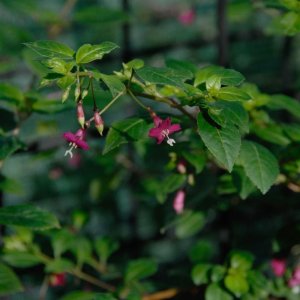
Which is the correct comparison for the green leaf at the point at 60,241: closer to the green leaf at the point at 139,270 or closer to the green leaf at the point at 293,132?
the green leaf at the point at 139,270

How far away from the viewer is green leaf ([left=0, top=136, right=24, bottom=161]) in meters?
1.30

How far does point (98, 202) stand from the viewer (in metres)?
2.63

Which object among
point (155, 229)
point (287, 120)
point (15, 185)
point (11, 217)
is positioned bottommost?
point (155, 229)

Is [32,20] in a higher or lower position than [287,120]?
higher

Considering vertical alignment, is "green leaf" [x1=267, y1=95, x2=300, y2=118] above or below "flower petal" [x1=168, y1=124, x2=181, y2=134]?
below

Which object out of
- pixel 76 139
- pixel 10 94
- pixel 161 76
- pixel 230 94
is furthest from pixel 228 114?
pixel 10 94

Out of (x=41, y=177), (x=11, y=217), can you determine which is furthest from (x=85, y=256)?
(x=41, y=177)

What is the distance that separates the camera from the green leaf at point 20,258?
5.23ft

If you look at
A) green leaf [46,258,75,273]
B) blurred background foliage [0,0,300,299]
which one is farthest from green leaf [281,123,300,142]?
green leaf [46,258,75,273]

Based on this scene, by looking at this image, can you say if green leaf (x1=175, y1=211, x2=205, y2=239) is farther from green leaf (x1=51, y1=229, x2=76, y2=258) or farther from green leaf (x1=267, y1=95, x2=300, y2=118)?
green leaf (x1=267, y1=95, x2=300, y2=118)

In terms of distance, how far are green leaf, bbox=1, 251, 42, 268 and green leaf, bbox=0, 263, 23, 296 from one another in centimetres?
12

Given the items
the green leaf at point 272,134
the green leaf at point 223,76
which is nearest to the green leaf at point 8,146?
the green leaf at point 223,76

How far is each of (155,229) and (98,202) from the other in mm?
301

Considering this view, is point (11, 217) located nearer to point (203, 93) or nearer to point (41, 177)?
point (203, 93)
